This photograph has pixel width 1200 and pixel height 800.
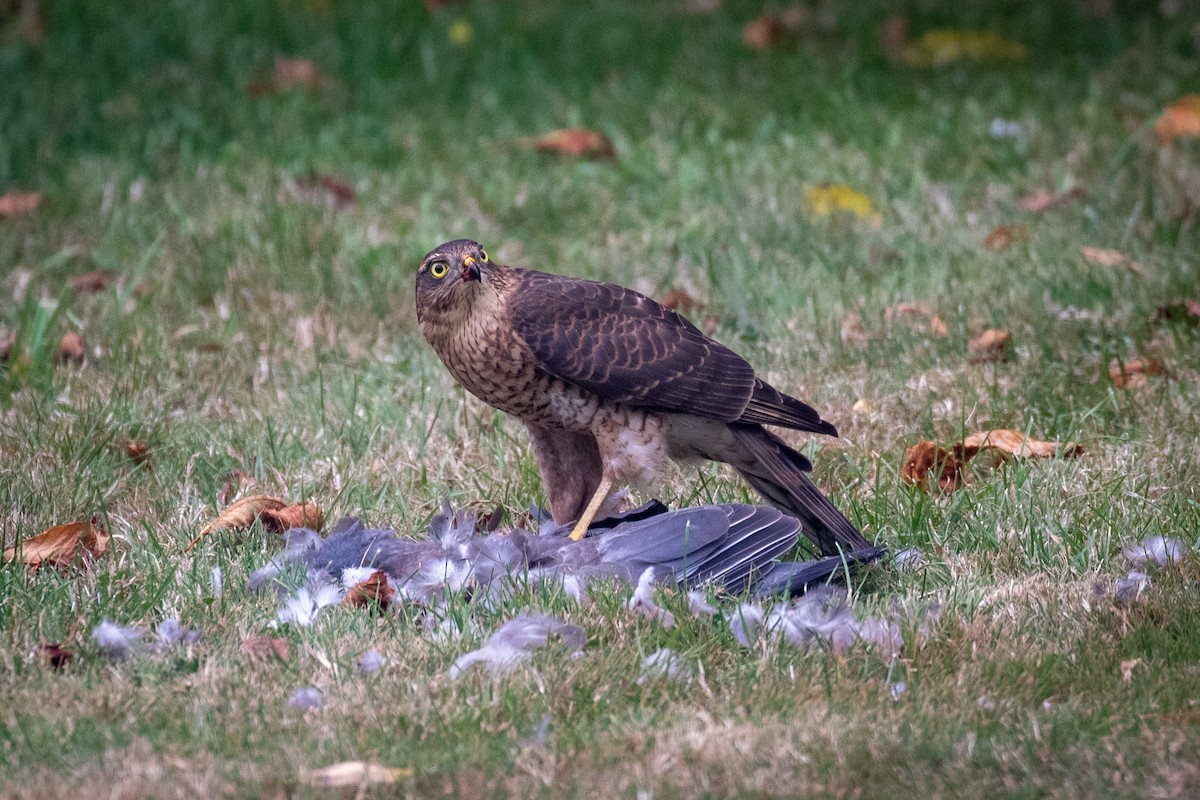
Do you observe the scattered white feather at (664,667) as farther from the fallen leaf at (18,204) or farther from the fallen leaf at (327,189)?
the fallen leaf at (18,204)

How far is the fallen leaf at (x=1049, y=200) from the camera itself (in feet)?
22.2

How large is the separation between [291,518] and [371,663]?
100 centimetres

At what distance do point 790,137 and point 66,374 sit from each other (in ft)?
12.9

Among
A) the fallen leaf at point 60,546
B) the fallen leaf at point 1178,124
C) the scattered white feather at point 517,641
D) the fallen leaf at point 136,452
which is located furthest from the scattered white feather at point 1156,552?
the fallen leaf at point 1178,124

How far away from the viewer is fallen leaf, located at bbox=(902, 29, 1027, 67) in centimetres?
906

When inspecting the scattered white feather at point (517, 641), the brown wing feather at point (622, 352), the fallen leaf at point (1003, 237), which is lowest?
the fallen leaf at point (1003, 237)

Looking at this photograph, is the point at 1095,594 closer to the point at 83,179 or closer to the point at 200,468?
the point at 200,468

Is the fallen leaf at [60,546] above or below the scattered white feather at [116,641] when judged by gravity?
below

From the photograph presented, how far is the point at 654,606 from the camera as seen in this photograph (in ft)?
11.5

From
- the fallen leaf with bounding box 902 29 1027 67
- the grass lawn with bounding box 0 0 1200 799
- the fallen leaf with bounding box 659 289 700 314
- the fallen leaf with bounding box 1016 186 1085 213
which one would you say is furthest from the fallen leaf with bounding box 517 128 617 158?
the fallen leaf with bounding box 902 29 1027 67

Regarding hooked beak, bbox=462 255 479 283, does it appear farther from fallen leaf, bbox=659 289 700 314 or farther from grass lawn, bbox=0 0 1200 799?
fallen leaf, bbox=659 289 700 314

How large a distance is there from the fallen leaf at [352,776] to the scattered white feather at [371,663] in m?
0.48

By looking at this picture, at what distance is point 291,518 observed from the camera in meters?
4.12

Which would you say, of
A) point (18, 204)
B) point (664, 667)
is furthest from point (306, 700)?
point (18, 204)
